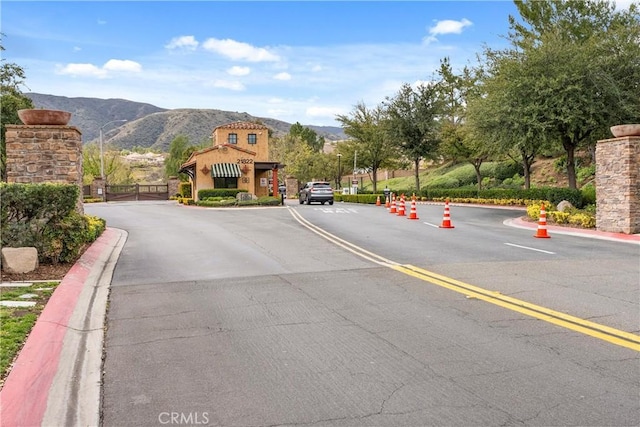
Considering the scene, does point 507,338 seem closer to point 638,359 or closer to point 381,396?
point 638,359

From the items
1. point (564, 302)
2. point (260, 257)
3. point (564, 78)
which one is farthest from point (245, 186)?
point (564, 302)

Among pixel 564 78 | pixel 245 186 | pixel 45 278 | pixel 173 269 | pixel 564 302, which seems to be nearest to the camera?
pixel 564 302

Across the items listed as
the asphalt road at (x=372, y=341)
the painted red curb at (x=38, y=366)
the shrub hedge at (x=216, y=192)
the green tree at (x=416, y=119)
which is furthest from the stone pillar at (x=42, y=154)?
the green tree at (x=416, y=119)

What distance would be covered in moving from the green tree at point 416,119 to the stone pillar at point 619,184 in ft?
90.8

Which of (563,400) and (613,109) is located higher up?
(613,109)

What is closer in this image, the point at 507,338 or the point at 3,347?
the point at 3,347

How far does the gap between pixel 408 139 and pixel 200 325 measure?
40.9m

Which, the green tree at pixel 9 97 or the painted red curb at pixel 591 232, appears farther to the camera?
the green tree at pixel 9 97

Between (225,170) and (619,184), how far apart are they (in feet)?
99.2

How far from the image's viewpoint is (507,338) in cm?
568

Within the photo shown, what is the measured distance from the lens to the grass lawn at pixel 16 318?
5.18 metres

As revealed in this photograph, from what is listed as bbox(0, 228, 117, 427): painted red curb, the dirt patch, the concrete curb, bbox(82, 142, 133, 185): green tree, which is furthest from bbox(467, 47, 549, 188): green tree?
bbox(82, 142, 133, 185): green tree

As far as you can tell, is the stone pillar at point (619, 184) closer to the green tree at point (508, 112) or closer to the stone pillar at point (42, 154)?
the green tree at point (508, 112)

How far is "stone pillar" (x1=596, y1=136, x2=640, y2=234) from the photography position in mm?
16781
